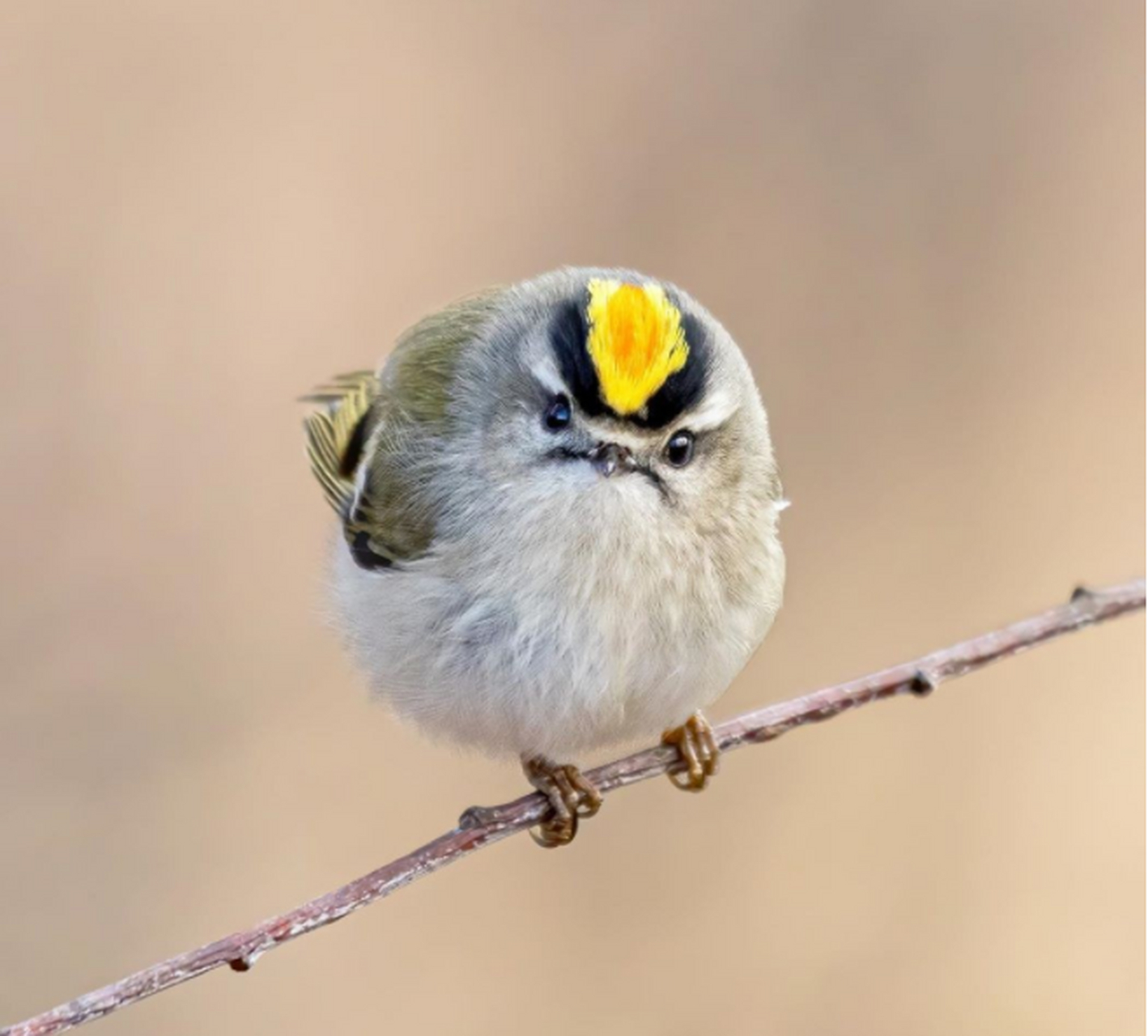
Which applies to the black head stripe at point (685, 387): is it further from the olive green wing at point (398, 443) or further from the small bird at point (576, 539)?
the olive green wing at point (398, 443)

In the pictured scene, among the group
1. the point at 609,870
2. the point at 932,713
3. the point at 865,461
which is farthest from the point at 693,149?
the point at 609,870

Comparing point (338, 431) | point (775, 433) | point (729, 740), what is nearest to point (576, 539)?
point (729, 740)

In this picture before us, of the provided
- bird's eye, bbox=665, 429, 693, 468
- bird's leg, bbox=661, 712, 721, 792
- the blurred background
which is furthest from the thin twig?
the blurred background

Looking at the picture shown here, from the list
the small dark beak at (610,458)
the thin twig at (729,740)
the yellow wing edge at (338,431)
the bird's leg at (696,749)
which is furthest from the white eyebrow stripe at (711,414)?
the yellow wing edge at (338,431)

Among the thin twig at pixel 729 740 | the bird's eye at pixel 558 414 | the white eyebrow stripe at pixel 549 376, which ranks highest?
the white eyebrow stripe at pixel 549 376

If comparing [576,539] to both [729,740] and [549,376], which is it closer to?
[549,376]

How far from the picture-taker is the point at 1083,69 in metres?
5.20

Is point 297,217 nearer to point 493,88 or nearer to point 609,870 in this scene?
point 493,88

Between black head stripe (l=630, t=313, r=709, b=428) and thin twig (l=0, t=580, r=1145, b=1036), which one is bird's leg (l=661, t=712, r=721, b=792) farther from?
black head stripe (l=630, t=313, r=709, b=428)

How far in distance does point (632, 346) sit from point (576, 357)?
110 millimetres

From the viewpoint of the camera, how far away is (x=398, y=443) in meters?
3.23

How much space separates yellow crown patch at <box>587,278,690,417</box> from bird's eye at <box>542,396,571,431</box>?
4.0 inches

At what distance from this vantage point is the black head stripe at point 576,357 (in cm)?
270

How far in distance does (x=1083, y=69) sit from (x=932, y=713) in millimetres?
2215
